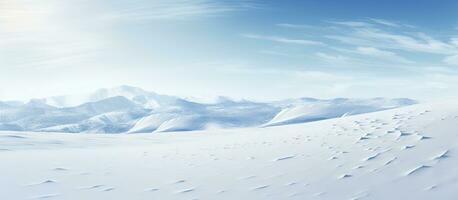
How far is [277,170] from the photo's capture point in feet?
31.5

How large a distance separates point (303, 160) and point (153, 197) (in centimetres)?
395

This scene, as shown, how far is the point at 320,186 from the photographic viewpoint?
7906mm

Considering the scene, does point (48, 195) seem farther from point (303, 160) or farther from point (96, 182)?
point (303, 160)

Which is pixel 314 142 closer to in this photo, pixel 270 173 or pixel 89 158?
pixel 270 173

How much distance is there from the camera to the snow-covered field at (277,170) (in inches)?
300

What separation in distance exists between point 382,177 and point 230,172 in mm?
3333

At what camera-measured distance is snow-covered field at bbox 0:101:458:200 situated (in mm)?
7625

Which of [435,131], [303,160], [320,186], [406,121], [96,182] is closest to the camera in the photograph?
[320,186]

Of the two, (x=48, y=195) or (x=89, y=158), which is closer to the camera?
(x=48, y=195)

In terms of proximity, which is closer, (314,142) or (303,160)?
(303,160)

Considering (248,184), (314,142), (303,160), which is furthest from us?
(314,142)

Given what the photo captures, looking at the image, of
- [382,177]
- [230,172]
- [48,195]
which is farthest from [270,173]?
[48,195]

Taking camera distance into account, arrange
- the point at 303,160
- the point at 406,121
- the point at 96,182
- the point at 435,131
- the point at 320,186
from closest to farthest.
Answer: the point at 320,186
the point at 96,182
the point at 303,160
the point at 435,131
the point at 406,121

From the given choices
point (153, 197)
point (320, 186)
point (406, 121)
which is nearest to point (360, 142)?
point (406, 121)
